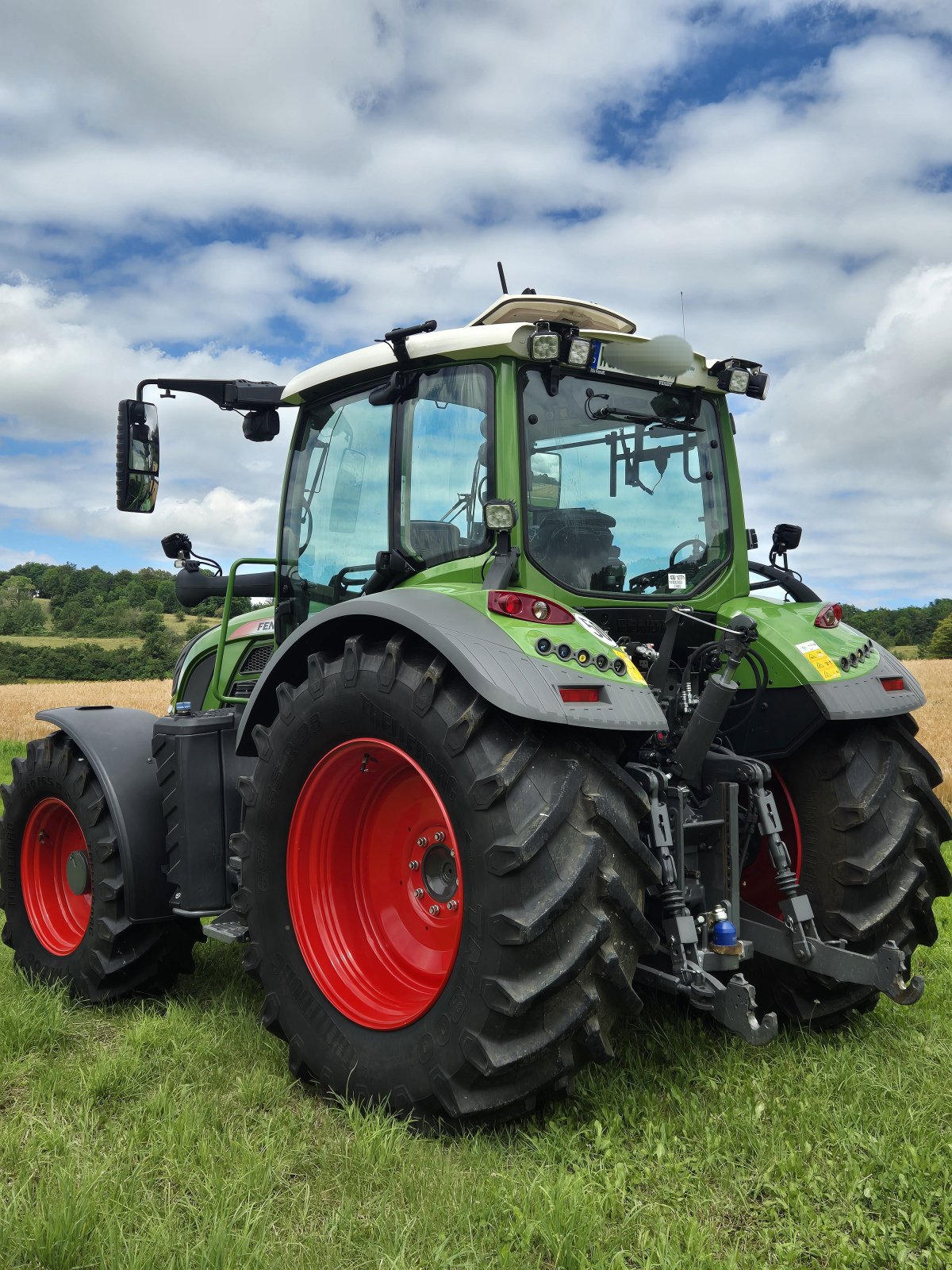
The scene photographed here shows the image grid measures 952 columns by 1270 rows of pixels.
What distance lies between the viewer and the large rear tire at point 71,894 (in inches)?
170

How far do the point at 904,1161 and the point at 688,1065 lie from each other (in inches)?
32.1

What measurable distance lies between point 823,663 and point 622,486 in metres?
1.03

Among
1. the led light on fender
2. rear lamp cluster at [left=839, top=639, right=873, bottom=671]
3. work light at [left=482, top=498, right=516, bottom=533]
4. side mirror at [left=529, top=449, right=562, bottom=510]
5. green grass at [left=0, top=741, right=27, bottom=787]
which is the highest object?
the led light on fender

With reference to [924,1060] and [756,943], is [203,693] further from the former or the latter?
[924,1060]

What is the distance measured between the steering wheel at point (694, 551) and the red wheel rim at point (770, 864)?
920mm

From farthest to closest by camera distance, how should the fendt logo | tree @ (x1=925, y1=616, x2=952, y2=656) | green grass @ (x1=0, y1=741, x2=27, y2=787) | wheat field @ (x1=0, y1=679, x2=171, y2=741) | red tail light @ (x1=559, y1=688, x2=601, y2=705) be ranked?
tree @ (x1=925, y1=616, x2=952, y2=656) < wheat field @ (x1=0, y1=679, x2=171, y2=741) < green grass @ (x1=0, y1=741, x2=27, y2=787) < the fendt logo < red tail light @ (x1=559, y1=688, x2=601, y2=705)

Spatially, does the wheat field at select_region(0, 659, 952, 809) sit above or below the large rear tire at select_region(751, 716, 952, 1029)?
below

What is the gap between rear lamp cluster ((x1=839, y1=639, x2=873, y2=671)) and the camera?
3902 mm

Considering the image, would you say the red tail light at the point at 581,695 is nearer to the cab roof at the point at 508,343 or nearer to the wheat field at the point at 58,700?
the cab roof at the point at 508,343

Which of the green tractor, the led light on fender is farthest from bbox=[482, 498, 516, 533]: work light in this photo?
the led light on fender

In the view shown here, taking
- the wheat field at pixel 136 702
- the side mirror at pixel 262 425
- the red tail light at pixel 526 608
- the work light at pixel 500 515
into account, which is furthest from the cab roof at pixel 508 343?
the wheat field at pixel 136 702

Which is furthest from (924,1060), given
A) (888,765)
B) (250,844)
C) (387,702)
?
(250,844)

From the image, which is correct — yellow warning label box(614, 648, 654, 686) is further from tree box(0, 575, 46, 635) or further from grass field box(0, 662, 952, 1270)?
tree box(0, 575, 46, 635)

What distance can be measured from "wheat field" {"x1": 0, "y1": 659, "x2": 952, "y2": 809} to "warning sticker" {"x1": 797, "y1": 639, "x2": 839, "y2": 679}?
237 inches
